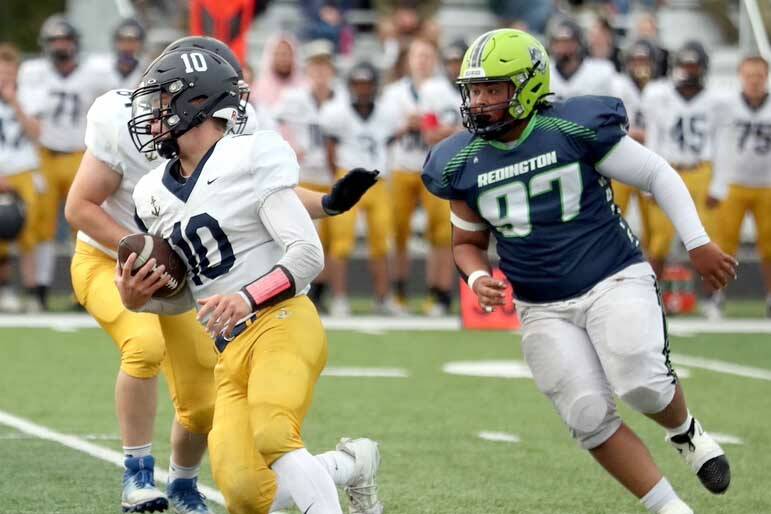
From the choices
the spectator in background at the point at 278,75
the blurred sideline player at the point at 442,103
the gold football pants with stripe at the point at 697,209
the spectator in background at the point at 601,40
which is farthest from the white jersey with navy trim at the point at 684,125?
the spectator in background at the point at 278,75

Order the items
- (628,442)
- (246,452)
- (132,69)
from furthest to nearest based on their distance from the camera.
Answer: (132,69)
(628,442)
(246,452)

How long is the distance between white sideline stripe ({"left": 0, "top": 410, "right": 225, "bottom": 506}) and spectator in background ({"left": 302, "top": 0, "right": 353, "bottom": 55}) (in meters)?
8.49

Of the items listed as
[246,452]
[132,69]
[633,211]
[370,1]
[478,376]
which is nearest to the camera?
[246,452]

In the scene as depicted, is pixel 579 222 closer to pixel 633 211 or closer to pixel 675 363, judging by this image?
pixel 675 363

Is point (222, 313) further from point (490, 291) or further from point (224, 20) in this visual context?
point (224, 20)

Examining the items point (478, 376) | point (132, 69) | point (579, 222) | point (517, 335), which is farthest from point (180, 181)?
point (132, 69)

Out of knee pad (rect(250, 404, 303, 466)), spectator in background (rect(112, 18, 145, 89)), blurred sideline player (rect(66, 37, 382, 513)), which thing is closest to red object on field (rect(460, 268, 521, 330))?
spectator in background (rect(112, 18, 145, 89))

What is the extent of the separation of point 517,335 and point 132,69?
3599 millimetres

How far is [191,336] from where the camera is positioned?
17.1 feet

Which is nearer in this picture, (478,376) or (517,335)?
(478,376)

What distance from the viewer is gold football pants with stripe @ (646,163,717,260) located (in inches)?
471

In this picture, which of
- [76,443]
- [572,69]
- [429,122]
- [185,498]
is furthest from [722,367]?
[185,498]

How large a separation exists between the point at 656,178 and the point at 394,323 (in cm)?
656

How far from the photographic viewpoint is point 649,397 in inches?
196
